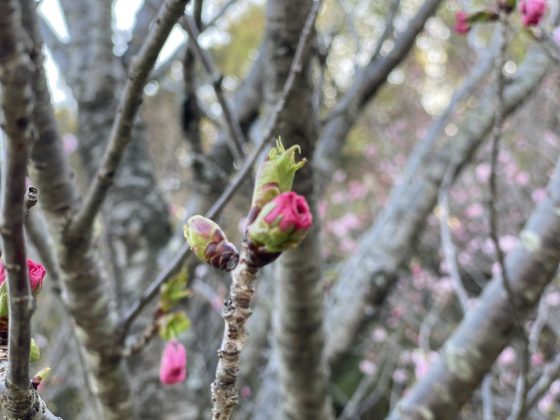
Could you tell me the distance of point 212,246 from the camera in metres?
0.51

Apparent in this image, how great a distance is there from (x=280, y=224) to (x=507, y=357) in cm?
331

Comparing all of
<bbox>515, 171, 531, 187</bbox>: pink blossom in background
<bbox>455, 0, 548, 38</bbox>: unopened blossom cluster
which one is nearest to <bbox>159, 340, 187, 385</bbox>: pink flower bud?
<bbox>455, 0, 548, 38</bbox>: unopened blossom cluster

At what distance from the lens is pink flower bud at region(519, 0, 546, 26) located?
1.19 m

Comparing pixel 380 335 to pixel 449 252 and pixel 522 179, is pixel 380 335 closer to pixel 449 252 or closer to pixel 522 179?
pixel 522 179

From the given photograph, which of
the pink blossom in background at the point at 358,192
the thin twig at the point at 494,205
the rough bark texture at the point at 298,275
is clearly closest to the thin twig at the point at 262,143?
the rough bark texture at the point at 298,275

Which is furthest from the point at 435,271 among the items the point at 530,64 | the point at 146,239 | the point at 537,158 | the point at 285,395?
the point at 285,395

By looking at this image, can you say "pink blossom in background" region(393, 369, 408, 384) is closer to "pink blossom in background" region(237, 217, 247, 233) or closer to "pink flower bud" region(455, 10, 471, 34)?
"pink blossom in background" region(237, 217, 247, 233)

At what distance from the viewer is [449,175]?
6.03 ft

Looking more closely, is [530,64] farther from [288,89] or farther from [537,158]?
[537,158]

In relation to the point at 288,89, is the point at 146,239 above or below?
below

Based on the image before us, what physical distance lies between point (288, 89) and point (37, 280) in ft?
1.63

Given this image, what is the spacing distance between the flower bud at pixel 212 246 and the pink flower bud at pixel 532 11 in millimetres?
967

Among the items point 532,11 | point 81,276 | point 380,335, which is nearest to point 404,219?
point 532,11

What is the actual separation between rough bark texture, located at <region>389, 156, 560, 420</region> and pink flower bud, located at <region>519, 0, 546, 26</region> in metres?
0.31
